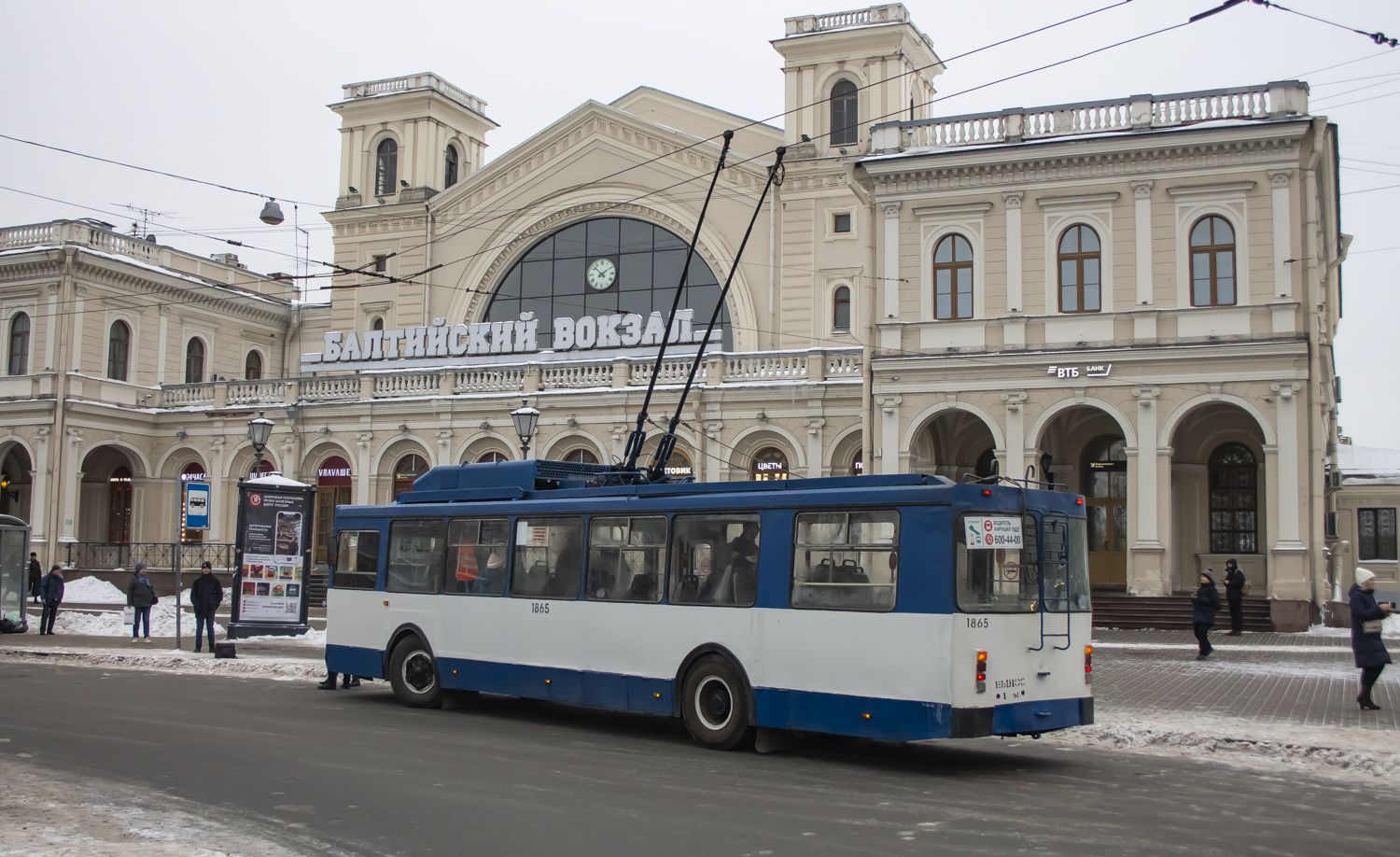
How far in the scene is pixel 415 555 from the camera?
1633 centimetres

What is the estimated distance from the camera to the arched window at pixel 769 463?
3519cm

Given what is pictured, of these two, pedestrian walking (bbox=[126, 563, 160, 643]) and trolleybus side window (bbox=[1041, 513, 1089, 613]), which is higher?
trolleybus side window (bbox=[1041, 513, 1089, 613])

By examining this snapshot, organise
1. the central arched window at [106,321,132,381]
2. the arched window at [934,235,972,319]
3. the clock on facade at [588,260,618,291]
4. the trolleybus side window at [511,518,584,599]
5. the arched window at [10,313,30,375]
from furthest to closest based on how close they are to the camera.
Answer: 1. the central arched window at [106,321,132,381]
2. the arched window at [10,313,30,375]
3. the clock on facade at [588,260,618,291]
4. the arched window at [934,235,972,319]
5. the trolleybus side window at [511,518,584,599]

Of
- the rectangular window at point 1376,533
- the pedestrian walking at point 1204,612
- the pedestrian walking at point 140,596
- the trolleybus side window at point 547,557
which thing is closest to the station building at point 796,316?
the rectangular window at point 1376,533

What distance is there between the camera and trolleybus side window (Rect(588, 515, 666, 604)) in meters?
13.4

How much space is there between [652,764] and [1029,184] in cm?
2201

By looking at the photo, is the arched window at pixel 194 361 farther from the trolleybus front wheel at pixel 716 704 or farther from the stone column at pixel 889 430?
the trolleybus front wheel at pixel 716 704

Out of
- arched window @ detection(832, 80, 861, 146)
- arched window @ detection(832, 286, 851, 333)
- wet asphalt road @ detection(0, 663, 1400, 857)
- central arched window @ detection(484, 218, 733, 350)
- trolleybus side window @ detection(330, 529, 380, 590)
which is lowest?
wet asphalt road @ detection(0, 663, 1400, 857)

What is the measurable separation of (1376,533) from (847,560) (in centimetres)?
4012

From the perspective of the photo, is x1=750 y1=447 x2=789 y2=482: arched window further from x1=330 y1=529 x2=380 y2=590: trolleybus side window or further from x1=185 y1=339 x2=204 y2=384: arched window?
x1=185 y1=339 x2=204 y2=384: arched window

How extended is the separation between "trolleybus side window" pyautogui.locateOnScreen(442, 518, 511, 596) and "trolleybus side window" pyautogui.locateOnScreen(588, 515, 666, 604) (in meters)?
1.50

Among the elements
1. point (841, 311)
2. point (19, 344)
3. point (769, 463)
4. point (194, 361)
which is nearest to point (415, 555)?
point (769, 463)

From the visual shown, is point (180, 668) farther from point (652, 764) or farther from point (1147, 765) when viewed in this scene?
point (1147, 765)

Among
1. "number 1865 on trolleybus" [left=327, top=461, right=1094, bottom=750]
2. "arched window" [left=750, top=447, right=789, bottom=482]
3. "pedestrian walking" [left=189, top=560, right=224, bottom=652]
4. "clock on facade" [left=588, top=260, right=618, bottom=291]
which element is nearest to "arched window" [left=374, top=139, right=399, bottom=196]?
"clock on facade" [left=588, top=260, right=618, bottom=291]
